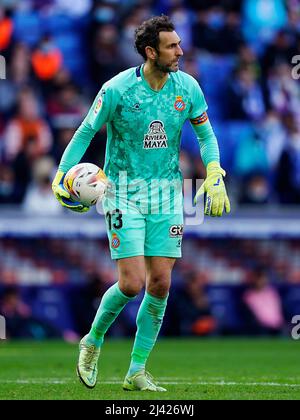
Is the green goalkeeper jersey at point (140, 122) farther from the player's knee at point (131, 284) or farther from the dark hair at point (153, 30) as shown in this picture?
the player's knee at point (131, 284)

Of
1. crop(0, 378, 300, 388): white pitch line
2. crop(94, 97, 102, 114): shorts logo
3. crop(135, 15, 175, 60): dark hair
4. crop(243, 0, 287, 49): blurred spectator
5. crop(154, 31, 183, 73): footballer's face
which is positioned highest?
crop(243, 0, 287, 49): blurred spectator

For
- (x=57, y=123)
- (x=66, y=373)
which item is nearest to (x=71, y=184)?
(x=66, y=373)

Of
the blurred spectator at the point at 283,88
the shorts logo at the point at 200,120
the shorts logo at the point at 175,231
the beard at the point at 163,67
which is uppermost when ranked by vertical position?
the blurred spectator at the point at 283,88

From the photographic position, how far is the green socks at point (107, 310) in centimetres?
793

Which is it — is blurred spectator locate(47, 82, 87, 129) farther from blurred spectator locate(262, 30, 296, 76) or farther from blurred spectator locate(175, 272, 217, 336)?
blurred spectator locate(262, 30, 296, 76)

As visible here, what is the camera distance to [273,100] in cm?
1759

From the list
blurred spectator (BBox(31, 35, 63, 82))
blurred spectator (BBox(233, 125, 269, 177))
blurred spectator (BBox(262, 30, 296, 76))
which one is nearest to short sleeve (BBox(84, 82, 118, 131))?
blurred spectator (BBox(233, 125, 269, 177))

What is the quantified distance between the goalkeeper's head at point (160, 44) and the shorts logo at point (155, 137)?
39cm

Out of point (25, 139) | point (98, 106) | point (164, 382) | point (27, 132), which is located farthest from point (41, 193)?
point (98, 106)

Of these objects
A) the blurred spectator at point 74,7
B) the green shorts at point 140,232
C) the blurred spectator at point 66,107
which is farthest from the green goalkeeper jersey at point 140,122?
the blurred spectator at point 74,7

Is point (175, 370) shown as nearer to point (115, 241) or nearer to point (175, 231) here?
point (175, 231)

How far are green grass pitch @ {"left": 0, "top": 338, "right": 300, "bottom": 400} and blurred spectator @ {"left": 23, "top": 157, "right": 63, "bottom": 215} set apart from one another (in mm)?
1959

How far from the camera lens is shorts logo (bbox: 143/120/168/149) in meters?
7.96

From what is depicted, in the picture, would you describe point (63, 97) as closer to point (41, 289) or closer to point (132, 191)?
point (41, 289)
